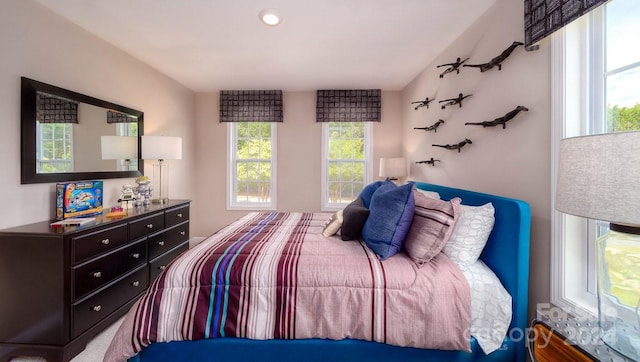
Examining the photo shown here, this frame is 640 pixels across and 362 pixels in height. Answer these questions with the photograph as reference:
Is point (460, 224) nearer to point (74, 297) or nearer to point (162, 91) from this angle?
point (74, 297)

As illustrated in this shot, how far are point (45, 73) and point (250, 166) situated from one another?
2510 mm

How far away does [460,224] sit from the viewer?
4.94 feet

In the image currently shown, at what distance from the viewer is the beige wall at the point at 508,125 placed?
4.71 feet

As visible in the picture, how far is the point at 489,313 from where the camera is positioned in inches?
51.0

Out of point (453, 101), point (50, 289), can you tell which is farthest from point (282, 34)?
point (50, 289)

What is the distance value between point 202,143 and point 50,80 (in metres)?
2.16

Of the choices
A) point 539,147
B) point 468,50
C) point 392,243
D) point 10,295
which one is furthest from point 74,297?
point 468,50

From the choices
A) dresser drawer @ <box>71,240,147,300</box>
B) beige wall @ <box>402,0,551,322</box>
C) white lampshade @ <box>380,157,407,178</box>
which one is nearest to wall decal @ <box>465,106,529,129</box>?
beige wall @ <box>402,0,551,322</box>

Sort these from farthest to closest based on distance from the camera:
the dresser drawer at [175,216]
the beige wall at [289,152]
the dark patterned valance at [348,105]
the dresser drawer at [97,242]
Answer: the beige wall at [289,152] → the dark patterned valance at [348,105] → the dresser drawer at [175,216] → the dresser drawer at [97,242]

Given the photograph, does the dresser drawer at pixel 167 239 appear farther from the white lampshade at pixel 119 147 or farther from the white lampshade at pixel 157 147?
the white lampshade at pixel 119 147

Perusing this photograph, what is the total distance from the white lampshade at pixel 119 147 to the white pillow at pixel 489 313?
3.23 meters

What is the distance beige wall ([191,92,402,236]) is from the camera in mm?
4031

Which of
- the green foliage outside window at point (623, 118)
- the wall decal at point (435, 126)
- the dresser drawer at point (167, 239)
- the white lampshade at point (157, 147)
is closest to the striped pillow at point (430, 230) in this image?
the green foliage outside window at point (623, 118)

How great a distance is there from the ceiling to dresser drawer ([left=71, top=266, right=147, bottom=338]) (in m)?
2.20
